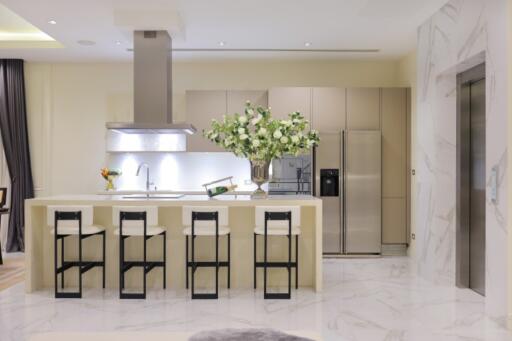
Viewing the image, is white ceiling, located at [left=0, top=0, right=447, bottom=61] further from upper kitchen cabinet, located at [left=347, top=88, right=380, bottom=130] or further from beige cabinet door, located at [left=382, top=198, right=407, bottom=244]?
beige cabinet door, located at [left=382, top=198, right=407, bottom=244]

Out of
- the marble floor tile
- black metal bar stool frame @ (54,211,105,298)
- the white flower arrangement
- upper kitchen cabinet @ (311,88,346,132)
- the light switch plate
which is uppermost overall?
upper kitchen cabinet @ (311,88,346,132)

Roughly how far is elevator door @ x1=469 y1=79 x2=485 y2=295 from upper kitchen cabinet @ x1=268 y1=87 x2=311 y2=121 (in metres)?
2.41

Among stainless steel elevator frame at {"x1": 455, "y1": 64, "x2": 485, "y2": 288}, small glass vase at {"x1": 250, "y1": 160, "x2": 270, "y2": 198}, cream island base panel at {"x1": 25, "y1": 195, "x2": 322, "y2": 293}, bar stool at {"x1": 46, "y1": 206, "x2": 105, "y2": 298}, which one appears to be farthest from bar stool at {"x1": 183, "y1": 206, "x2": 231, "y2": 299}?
stainless steel elevator frame at {"x1": 455, "y1": 64, "x2": 485, "y2": 288}

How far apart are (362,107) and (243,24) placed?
90.5 inches

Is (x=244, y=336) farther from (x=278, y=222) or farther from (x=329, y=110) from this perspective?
(x=329, y=110)

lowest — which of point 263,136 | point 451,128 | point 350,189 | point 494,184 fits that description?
point 350,189

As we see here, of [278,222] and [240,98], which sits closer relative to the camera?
[278,222]

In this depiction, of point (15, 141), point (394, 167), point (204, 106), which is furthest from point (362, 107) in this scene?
point (15, 141)

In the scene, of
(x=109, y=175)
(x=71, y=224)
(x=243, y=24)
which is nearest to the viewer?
(x=71, y=224)

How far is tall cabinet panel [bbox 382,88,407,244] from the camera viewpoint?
6555 mm

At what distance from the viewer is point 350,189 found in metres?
6.44

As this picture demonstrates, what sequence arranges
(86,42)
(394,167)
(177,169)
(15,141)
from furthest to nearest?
(177,169) < (15,141) < (394,167) < (86,42)

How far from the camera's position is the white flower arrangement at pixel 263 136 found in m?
4.59

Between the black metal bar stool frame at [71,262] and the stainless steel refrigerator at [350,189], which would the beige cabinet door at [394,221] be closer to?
the stainless steel refrigerator at [350,189]
